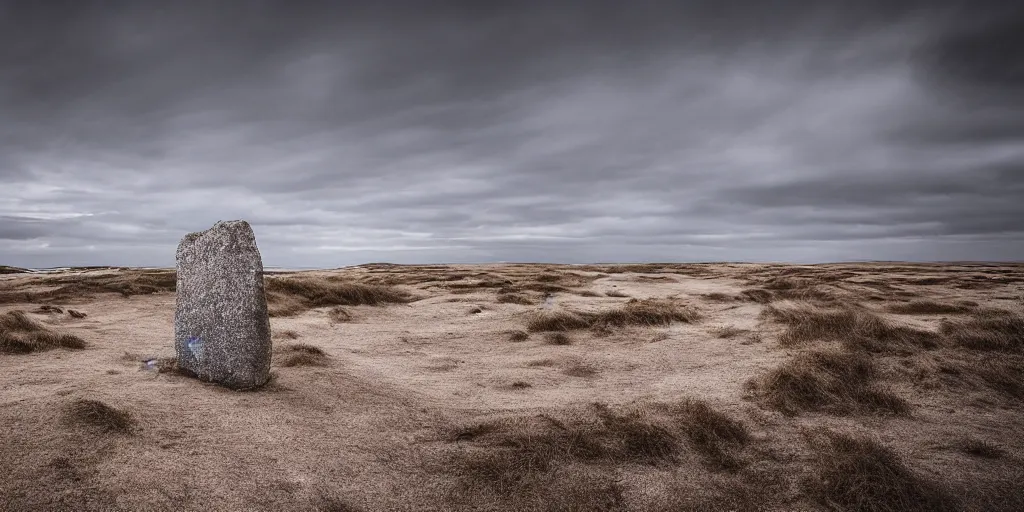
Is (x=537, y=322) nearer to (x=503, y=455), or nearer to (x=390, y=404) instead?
(x=390, y=404)

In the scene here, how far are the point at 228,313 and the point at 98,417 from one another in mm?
1865

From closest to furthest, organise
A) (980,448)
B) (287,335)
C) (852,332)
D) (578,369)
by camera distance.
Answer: (980,448), (578,369), (852,332), (287,335)

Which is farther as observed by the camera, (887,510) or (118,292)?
(118,292)

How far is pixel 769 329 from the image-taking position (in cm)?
1096

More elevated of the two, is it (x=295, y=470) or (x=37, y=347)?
(x=37, y=347)

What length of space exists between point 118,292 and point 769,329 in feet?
59.6

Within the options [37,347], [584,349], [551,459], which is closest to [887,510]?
[551,459]

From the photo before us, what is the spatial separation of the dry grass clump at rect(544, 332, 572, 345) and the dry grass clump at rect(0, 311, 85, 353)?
7.81 meters

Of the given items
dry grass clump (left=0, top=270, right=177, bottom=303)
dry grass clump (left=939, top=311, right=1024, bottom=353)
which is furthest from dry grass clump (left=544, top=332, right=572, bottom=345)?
dry grass clump (left=0, top=270, right=177, bottom=303)

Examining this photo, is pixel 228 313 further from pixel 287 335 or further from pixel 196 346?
pixel 287 335

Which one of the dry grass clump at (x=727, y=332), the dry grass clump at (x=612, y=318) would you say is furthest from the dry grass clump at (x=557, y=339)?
the dry grass clump at (x=727, y=332)

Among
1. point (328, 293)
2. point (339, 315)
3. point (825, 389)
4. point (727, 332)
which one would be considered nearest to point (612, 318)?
point (727, 332)

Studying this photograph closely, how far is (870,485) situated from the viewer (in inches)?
169

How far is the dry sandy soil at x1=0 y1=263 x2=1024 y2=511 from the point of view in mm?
4230
